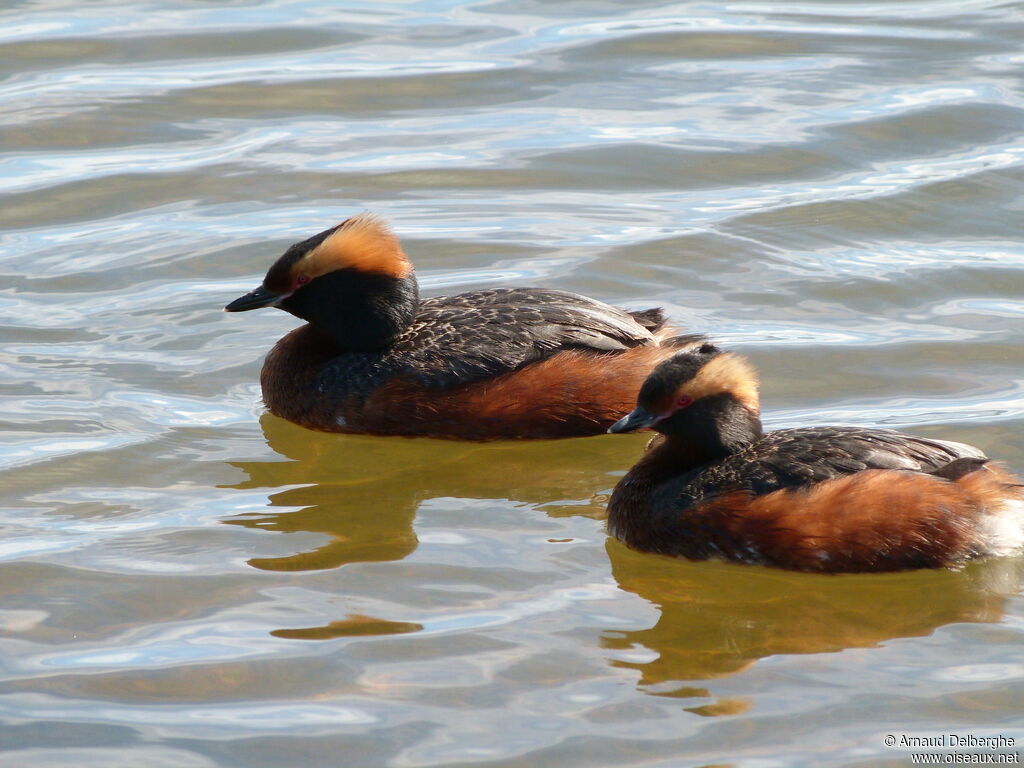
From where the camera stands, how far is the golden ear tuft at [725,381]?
7.15m

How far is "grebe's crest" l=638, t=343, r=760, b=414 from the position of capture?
7156 millimetres

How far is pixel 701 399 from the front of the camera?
7188mm

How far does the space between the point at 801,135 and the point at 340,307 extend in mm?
5224

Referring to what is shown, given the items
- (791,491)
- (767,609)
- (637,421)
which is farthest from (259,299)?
(767,609)

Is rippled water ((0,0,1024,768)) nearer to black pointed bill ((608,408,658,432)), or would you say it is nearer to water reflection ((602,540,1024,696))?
water reflection ((602,540,1024,696))

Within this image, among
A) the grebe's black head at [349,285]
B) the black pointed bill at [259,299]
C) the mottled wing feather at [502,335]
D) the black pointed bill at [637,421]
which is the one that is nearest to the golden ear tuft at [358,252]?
the grebe's black head at [349,285]

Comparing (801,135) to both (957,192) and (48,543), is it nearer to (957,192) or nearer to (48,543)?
(957,192)

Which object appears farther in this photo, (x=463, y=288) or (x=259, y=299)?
(x=463, y=288)

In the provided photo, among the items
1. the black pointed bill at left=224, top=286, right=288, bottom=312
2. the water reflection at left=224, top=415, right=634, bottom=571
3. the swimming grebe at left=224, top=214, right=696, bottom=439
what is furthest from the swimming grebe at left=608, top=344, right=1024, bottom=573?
the black pointed bill at left=224, top=286, right=288, bottom=312

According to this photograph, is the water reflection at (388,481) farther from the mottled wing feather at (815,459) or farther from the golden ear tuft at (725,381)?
the golden ear tuft at (725,381)

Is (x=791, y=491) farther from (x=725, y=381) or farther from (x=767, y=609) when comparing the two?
(x=725, y=381)

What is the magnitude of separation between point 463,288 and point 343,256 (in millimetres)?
A: 1704

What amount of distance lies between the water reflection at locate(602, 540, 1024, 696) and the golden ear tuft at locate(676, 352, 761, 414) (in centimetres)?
75

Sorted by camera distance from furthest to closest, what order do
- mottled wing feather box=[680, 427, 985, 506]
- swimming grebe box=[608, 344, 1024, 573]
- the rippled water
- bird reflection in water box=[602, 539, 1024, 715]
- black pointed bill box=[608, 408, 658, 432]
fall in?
1. black pointed bill box=[608, 408, 658, 432]
2. mottled wing feather box=[680, 427, 985, 506]
3. swimming grebe box=[608, 344, 1024, 573]
4. bird reflection in water box=[602, 539, 1024, 715]
5. the rippled water
